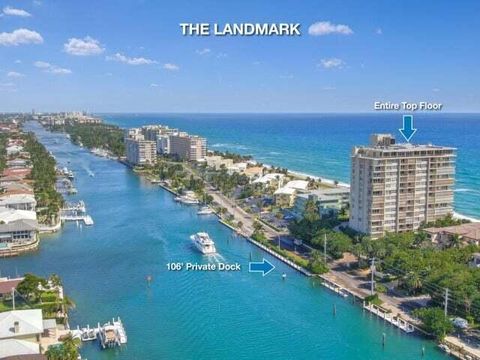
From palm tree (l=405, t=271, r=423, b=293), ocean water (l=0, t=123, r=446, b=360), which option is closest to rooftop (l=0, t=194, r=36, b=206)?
ocean water (l=0, t=123, r=446, b=360)

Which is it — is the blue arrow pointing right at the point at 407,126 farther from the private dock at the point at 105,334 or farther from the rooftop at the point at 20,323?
the rooftop at the point at 20,323

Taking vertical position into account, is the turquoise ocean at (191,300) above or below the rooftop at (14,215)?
below

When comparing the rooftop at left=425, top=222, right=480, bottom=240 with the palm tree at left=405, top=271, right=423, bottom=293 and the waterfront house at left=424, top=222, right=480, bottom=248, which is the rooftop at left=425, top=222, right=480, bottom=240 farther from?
the palm tree at left=405, top=271, right=423, bottom=293

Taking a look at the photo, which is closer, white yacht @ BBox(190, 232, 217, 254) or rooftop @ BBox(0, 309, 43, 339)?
rooftop @ BBox(0, 309, 43, 339)

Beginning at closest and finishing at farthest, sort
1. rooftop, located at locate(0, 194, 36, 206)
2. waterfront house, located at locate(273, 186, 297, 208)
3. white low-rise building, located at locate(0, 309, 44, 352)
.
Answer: white low-rise building, located at locate(0, 309, 44, 352)
rooftop, located at locate(0, 194, 36, 206)
waterfront house, located at locate(273, 186, 297, 208)

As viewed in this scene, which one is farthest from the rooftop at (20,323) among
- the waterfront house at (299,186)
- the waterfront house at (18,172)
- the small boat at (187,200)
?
the waterfront house at (18,172)

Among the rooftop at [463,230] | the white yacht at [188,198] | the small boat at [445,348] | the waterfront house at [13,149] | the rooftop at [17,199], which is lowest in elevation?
the small boat at [445,348]

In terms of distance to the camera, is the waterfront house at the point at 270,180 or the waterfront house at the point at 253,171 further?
the waterfront house at the point at 253,171
